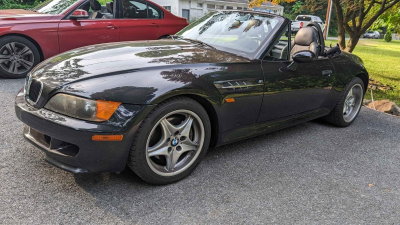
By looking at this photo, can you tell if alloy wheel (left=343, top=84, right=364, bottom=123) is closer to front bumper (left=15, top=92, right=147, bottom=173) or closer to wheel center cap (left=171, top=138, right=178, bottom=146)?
wheel center cap (left=171, top=138, right=178, bottom=146)

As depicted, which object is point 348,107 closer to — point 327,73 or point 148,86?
point 327,73

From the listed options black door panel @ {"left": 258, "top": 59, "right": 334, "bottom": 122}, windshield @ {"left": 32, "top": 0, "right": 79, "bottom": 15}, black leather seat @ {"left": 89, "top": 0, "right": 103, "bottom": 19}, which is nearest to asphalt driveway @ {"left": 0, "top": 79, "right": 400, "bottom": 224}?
black door panel @ {"left": 258, "top": 59, "right": 334, "bottom": 122}

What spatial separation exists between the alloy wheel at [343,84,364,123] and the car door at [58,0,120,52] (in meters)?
4.33

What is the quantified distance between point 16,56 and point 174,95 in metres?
4.35

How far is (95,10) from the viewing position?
664 cm

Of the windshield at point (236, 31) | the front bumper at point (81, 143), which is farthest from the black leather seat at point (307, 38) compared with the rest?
the front bumper at point (81, 143)

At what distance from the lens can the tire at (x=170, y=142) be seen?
251cm

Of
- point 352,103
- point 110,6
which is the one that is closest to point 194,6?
point 110,6

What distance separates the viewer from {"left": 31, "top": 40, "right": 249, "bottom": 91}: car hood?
2.57m

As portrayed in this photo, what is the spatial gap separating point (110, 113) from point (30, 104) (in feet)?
2.46

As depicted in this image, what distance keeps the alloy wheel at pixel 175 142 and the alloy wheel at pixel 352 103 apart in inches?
107

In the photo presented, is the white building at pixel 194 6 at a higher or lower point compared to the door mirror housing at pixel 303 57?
higher

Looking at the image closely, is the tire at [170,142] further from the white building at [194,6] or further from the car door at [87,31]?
the white building at [194,6]

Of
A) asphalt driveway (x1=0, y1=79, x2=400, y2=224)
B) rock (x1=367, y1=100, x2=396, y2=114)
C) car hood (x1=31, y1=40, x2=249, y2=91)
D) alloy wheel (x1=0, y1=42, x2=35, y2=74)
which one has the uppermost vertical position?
car hood (x1=31, y1=40, x2=249, y2=91)
